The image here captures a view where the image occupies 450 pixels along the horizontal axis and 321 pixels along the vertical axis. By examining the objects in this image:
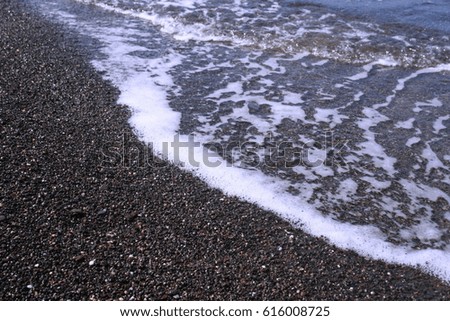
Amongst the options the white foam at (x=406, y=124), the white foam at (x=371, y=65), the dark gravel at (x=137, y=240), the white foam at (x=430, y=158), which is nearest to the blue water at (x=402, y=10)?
the white foam at (x=371, y=65)

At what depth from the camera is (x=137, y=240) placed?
328cm

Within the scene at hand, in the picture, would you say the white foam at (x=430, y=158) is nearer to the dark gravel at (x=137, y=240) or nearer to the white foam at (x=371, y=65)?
the dark gravel at (x=137, y=240)

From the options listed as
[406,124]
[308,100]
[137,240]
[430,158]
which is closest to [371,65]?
[308,100]

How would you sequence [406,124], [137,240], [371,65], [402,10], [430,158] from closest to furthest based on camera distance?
[137,240] → [430,158] → [406,124] → [371,65] → [402,10]

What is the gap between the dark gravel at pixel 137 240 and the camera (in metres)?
2.96

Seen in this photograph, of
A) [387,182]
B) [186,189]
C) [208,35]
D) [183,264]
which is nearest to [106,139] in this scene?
[186,189]

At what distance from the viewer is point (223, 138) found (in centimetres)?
464

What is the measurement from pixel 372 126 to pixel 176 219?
99.6 inches

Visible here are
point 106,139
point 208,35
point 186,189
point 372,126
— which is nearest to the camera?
point 186,189

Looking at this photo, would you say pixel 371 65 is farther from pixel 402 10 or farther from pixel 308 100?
pixel 402 10

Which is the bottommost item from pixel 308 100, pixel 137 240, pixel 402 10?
pixel 137 240

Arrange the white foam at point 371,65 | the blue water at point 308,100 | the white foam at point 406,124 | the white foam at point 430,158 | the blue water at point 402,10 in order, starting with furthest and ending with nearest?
the blue water at point 402,10
the white foam at point 371,65
the white foam at point 406,124
the white foam at point 430,158
the blue water at point 308,100

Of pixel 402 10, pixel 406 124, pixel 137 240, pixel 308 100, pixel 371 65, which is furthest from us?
pixel 402 10

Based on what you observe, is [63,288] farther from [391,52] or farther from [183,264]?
[391,52]
